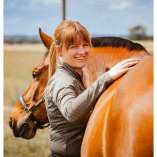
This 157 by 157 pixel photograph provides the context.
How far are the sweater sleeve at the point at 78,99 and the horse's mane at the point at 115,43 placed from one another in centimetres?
35

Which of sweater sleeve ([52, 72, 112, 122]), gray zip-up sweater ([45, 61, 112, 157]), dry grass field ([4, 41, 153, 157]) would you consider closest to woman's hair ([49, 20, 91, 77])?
gray zip-up sweater ([45, 61, 112, 157])

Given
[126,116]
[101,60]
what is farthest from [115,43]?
[126,116]

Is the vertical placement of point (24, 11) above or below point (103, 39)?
above

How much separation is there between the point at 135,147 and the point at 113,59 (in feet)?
2.04

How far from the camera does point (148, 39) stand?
1.83 metres

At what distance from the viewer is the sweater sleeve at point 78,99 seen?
703 millimetres

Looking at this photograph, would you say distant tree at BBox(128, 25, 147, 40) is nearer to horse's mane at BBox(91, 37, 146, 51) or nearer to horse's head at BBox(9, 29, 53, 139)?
horse's mane at BBox(91, 37, 146, 51)

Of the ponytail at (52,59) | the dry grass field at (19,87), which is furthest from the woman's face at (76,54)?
the dry grass field at (19,87)

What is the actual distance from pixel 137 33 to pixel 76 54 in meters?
1.61

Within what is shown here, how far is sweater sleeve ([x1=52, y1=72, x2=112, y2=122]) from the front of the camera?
2.31 feet

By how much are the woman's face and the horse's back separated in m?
0.32

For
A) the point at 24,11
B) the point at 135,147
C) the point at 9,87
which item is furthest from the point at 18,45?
the point at 135,147

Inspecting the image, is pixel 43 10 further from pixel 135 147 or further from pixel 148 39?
pixel 135 147

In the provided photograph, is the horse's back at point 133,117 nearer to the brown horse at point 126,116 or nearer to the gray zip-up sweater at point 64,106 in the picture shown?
the brown horse at point 126,116
